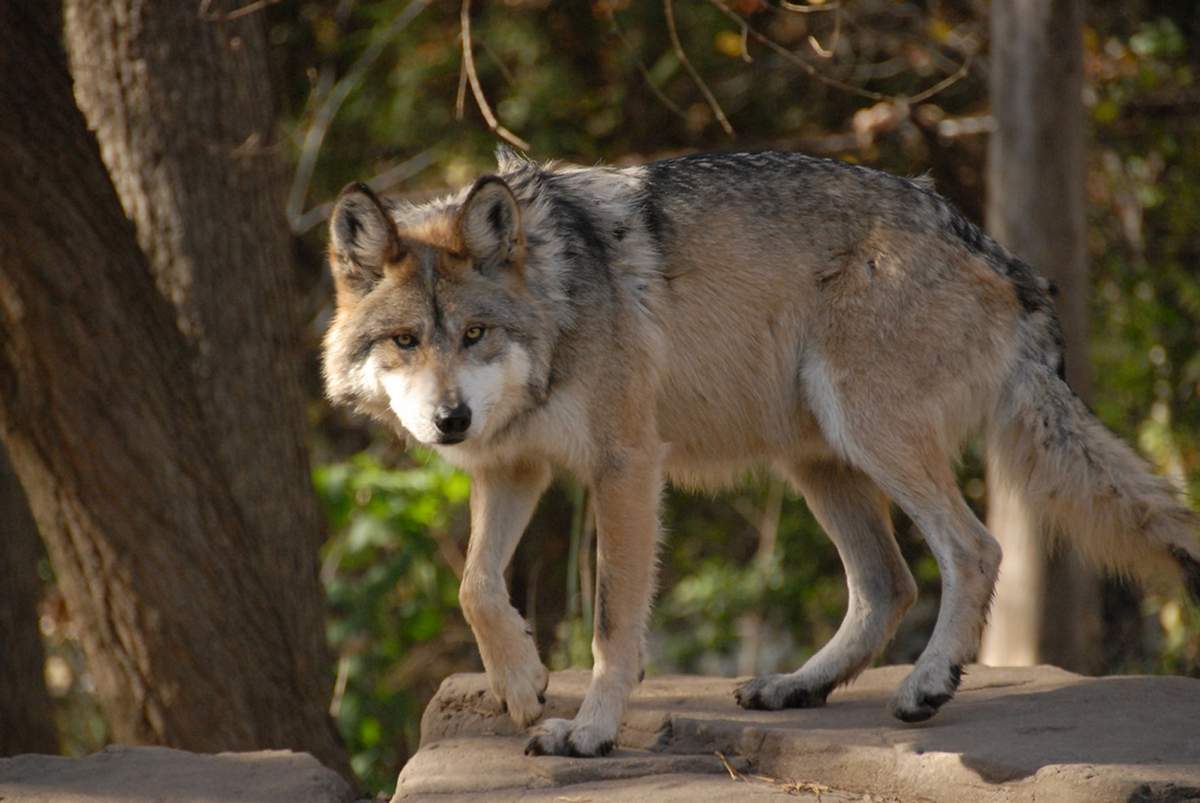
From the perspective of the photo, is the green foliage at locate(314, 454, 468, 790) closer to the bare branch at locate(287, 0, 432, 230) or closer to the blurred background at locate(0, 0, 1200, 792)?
the blurred background at locate(0, 0, 1200, 792)

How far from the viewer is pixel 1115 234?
1076cm

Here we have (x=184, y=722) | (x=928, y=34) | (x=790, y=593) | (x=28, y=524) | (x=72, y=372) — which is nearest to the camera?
(x=72, y=372)

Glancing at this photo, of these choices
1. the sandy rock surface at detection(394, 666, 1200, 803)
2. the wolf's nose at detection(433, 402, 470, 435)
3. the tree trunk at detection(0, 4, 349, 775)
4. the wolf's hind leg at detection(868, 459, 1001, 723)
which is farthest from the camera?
the tree trunk at detection(0, 4, 349, 775)

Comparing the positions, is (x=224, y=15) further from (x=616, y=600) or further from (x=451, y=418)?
(x=616, y=600)

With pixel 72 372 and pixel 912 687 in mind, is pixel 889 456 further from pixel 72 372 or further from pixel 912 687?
pixel 72 372

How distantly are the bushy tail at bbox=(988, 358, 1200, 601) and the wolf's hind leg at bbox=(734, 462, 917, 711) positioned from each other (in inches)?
20.8

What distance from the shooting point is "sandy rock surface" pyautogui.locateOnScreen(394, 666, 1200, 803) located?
3.93 meters

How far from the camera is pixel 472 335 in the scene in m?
4.65

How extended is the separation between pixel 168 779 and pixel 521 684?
1.23 metres

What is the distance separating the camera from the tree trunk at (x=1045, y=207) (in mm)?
8148

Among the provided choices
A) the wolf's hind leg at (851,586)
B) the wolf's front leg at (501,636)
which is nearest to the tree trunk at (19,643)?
the wolf's front leg at (501,636)

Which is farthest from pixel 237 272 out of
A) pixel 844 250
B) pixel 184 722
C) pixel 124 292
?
pixel 844 250

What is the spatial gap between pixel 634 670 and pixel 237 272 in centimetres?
300

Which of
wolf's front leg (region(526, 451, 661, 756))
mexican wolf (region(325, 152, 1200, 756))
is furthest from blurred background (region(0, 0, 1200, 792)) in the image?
wolf's front leg (region(526, 451, 661, 756))
